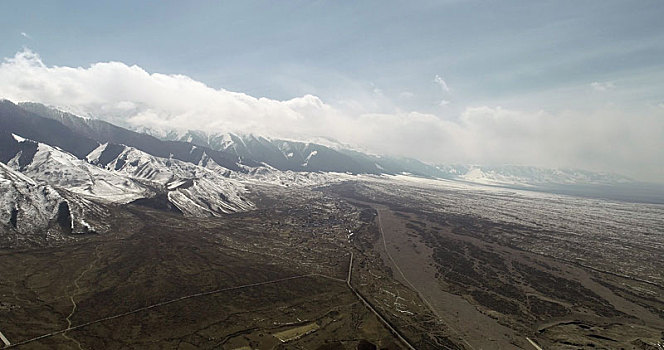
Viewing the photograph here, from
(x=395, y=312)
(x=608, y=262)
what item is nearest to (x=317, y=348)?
(x=395, y=312)

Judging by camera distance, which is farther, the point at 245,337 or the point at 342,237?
the point at 342,237

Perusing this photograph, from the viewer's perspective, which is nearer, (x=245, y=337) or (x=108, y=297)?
(x=245, y=337)

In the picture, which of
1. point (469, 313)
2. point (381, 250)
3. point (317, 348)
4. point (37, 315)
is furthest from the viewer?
point (381, 250)

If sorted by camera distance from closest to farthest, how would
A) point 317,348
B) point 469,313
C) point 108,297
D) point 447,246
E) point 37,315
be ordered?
point 317,348 < point 37,315 < point 108,297 < point 469,313 < point 447,246

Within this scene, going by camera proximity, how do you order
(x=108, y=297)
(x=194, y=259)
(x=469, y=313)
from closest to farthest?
(x=108, y=297) < (x=469, y=313) < (x=194, y=259)

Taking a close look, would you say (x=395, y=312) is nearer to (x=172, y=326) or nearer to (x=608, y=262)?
(x=172, y=326)

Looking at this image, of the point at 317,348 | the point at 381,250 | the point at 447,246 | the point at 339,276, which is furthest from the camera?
the point at 447,246

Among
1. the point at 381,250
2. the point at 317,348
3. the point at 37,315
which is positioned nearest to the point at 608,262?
the point at 381,250

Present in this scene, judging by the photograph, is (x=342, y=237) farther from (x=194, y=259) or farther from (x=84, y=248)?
(x=84, y=248)
